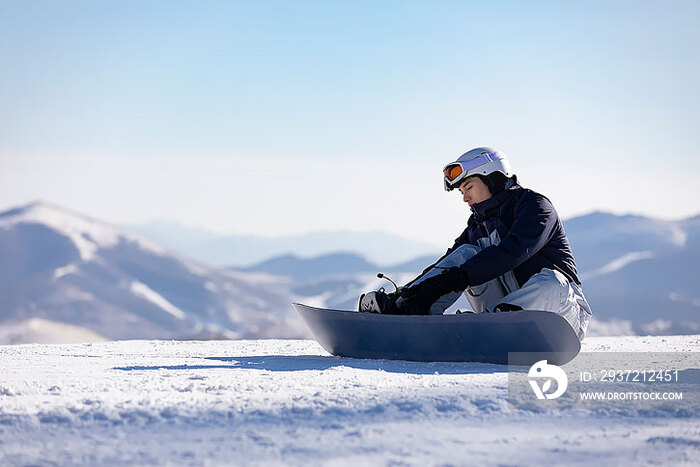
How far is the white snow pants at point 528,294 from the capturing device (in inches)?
120

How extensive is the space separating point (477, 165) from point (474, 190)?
119mm

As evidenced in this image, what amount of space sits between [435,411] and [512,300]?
1144 mm

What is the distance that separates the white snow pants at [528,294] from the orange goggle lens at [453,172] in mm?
349

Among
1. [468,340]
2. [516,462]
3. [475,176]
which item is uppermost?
[475,176]

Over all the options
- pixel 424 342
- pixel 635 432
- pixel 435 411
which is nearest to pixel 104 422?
pixel 435 411

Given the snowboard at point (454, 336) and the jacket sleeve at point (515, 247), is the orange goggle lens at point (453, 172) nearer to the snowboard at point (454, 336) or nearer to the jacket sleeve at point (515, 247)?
the jacket sleeve at point (515, 247)

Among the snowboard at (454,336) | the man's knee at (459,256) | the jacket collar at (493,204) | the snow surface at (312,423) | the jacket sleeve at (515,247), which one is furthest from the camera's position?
the man's knee at (459,256)

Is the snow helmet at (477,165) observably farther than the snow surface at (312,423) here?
Yes

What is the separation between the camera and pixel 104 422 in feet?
6.24

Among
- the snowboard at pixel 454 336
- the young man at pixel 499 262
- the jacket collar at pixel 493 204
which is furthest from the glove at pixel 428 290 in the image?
the jacket collar at pixel 493 204

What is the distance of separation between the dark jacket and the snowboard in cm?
21

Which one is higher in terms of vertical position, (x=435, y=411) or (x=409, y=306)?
(x=409, y=306)

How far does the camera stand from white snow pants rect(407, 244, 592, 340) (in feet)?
10.0

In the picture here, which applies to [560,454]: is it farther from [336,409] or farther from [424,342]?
[424,342]
